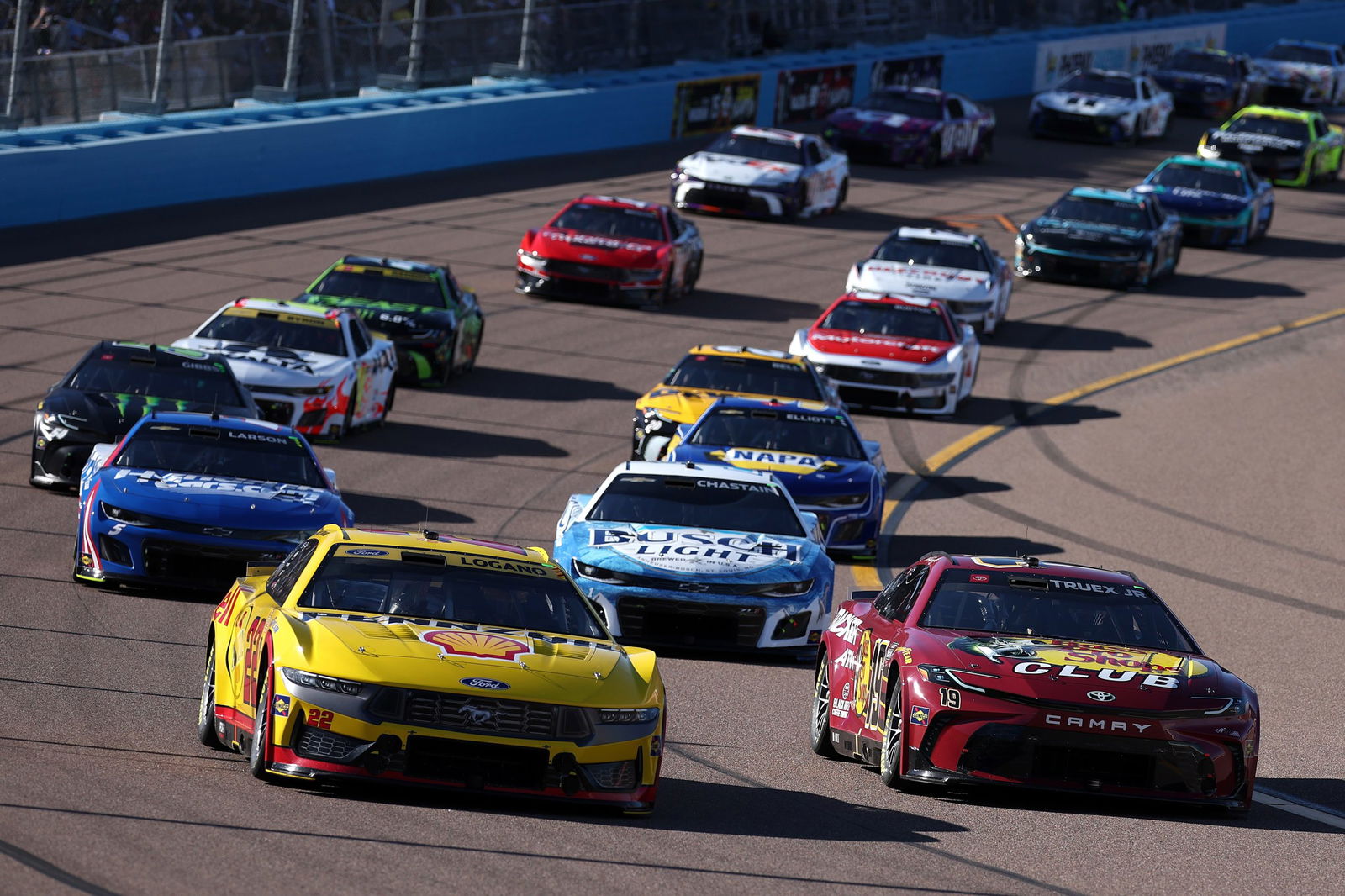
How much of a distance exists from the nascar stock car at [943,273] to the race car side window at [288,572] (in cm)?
1838

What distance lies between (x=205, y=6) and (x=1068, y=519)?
734 inches

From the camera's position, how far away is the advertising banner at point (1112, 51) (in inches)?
2275

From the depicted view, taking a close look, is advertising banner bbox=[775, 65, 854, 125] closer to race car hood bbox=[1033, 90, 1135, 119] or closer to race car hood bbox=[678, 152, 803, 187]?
race car hood bbox=[1033, 90, 1135, 119]

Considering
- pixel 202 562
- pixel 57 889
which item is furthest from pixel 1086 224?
pixel 57 889

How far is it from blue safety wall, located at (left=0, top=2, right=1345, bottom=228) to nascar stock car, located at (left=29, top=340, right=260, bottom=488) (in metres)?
11.7

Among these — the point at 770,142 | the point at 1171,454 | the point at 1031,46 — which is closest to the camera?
the point at 1171,454

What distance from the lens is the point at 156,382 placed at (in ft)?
62.5

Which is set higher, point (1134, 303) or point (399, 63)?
point (399, 63)

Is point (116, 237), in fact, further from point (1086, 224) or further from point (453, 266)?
point (1086, 224)

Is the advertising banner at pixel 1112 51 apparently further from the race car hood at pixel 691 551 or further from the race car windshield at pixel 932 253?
the race car hood at pixel 691 551

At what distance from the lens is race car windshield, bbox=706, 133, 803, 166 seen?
3712cm

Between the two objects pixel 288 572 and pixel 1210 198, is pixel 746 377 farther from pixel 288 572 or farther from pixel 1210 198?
pixel 1210 198

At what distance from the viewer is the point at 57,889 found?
7.31 meters

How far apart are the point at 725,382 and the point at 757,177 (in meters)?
15.4
